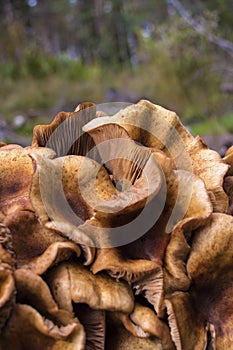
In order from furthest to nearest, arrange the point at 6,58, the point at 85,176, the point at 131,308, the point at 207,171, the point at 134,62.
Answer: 1. the point at 134,62
2. the point at 6,58
3. the point at 207,171
4. the point at 85,176
5. the point at 131,308

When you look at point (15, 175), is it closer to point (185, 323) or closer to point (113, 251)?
point (113, 251)

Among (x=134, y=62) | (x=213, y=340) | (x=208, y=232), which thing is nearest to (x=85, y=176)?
(x=208, y=232)

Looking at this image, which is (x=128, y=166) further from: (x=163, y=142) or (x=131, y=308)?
(x=131, y=308)

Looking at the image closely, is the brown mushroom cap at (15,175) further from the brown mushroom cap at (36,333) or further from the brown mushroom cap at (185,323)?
the brown mushroom cap at (185,323)

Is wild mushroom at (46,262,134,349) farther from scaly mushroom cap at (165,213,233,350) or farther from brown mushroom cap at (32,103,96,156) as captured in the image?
brown mushroom cap at (32,103,96,156)

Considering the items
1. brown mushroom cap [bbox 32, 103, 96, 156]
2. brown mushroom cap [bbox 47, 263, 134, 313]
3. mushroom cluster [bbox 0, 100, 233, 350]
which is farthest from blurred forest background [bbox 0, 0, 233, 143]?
brown mushroom cap [bbox 47, 263, 134, 313]

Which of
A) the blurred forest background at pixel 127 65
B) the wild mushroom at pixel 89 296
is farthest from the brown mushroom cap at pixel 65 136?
the blurred forest background at pixel 127 65

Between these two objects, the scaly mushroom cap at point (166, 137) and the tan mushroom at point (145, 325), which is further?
the scaly mushroom cap at point (166, 137)
